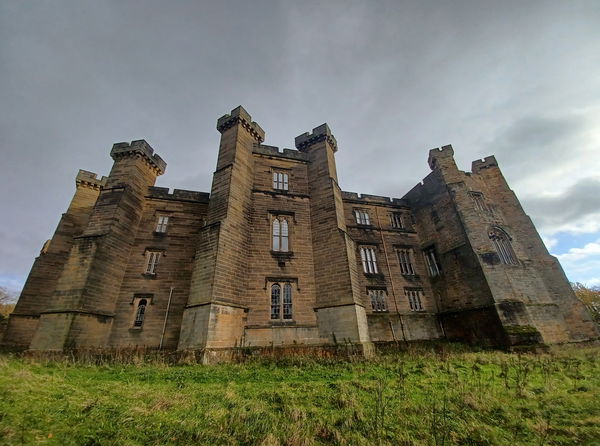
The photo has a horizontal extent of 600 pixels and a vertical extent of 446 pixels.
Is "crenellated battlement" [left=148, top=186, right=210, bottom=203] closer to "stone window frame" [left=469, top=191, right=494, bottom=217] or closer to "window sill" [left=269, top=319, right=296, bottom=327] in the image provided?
"window sill" [left=269, top=319, right=296, bottom=327]

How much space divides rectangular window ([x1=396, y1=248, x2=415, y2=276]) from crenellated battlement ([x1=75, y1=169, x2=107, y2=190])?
23.6 metres

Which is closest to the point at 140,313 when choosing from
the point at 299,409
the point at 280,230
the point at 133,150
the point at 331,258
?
the point at 280,230

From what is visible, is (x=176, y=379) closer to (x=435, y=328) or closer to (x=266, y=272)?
(x=266, y=272)

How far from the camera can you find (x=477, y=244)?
15375 mm

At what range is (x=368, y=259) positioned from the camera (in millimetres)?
17797

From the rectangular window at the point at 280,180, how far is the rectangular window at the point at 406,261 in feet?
32.7

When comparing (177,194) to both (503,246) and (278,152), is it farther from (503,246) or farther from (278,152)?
(503,246)

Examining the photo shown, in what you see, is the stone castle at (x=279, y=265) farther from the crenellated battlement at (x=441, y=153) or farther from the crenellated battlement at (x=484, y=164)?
the crenellated battlement at (x=484, y=164)

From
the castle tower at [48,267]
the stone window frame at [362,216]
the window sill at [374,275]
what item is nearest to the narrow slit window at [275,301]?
the window sill at [374,275]

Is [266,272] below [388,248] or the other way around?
A: below

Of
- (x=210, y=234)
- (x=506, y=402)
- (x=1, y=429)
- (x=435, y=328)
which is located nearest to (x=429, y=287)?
(x=435, y=328)

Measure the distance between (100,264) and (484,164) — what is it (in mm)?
28329

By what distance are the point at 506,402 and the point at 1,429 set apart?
8.24 metres

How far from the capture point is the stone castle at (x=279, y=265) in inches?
454
